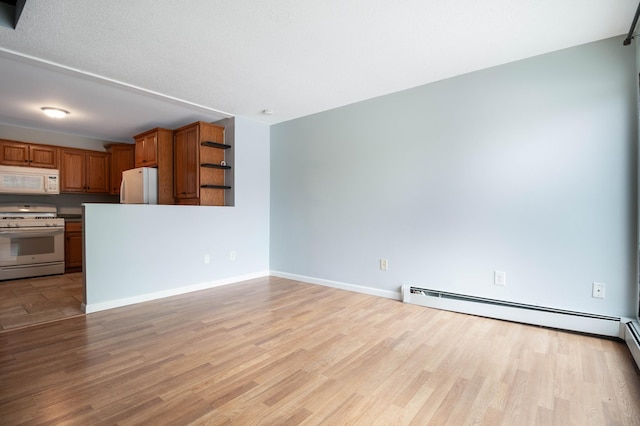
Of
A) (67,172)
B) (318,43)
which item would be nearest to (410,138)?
(318,43)

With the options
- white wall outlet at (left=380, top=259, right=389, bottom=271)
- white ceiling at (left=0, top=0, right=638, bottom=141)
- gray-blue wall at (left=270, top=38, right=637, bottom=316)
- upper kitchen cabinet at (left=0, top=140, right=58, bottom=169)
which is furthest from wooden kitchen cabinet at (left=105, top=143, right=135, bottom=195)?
white wall outlet at (left=380, top=259, right=389, bottom=271)

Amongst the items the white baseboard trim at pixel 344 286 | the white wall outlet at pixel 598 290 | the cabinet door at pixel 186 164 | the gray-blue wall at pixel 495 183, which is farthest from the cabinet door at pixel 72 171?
the white wall outlet at pixel 598 290

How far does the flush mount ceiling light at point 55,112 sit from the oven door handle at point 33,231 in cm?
177

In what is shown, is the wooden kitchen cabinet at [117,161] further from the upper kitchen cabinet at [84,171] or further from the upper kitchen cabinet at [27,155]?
the upper kitchen cabinet at [27,155]

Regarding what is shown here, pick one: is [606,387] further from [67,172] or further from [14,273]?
[67,172]

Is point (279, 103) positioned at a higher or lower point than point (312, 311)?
higher

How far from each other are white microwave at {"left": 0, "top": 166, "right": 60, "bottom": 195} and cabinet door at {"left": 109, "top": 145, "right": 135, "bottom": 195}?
2.58 feet

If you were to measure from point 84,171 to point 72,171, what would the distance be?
0.56 ft

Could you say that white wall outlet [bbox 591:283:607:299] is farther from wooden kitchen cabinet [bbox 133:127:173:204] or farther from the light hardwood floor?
wooden kitchen cabinet [bbox 133:127:173:204]

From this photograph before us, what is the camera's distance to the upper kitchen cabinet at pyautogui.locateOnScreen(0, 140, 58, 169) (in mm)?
4571

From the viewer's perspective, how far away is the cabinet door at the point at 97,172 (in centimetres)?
540

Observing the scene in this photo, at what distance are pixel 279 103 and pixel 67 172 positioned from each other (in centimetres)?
403

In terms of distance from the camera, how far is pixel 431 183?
3.21m

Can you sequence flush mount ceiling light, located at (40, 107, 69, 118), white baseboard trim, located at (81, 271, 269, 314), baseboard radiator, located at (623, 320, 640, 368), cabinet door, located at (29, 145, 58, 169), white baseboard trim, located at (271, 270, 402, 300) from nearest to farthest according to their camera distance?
baseboard radiator, located at (623, 320, 640, 368)
white baseboard trim, located at (81, 271, 269, 314)
white baseboard trim, located at (271, 270, 402, 300)
flush mount ceiling light, located at (40, 107, 69, 118)
cabinet door, located at (29, 145, 58, 169)
